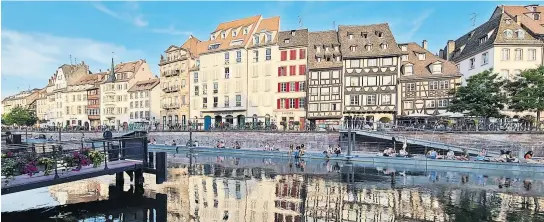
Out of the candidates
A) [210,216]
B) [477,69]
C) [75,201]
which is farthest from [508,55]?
[75,201]

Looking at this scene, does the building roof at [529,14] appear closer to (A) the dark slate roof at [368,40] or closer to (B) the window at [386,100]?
(A) the dark slate roof at [368,40]

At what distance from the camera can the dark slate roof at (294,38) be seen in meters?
59.7

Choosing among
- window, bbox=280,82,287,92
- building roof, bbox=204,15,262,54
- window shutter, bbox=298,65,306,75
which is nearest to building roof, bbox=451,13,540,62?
window shutter, bbox=298,65,306,75

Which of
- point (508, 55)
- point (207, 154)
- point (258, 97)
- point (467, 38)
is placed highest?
Result: point (467, 38)

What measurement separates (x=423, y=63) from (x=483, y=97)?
50.1 feet

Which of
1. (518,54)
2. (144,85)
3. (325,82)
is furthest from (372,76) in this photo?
(144,85)

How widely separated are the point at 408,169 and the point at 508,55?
25781mm

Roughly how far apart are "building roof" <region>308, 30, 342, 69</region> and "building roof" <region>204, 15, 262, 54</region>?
10472 millimetres

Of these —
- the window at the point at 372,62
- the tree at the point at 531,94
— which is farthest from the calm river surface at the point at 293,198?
the window at the point at 372,62

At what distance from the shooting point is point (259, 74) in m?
63.3

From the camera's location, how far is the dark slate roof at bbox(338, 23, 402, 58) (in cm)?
5538

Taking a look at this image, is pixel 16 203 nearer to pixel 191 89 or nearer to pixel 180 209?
pixel 180 209

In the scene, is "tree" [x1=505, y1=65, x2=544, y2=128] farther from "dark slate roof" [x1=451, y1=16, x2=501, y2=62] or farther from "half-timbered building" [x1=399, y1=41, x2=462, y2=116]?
"half-timbered building" [x1=399, y1=41, x2=462, y2=116]

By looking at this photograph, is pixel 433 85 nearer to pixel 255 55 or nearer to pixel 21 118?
pixel 255 55
